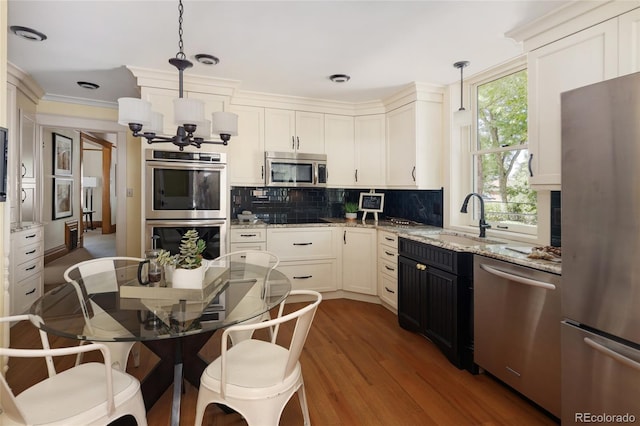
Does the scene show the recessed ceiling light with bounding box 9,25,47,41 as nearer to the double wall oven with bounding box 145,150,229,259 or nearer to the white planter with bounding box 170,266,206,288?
the double wall oven with bounding box 145,150,229,259

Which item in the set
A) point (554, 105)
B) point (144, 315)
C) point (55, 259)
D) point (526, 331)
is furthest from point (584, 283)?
point (55, 259)

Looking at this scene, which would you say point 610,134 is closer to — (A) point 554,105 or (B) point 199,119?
(A) point 554,105

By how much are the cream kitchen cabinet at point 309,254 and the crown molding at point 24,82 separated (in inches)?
111

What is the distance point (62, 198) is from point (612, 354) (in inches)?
302

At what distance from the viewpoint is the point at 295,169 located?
3994mm

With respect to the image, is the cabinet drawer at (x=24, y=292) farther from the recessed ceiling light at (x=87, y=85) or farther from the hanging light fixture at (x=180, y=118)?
the hanging light fixture at (x=180, y=118)

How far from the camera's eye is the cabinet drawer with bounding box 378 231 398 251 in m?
3.38

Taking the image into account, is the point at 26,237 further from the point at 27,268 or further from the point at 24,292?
the point at 24,292

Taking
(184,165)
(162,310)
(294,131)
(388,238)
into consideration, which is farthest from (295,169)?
(162,310)

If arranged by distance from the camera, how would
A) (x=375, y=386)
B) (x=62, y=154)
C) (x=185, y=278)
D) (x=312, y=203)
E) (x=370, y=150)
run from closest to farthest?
1. (x=185, y=278)
2. (x=375, y=386)
3. (x=370, y=150)
4. (x=312, y=203)
5. (x=62, y=154)

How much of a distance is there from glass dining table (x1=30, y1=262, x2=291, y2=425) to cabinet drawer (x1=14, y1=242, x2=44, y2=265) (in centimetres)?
153

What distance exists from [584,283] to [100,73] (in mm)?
4150

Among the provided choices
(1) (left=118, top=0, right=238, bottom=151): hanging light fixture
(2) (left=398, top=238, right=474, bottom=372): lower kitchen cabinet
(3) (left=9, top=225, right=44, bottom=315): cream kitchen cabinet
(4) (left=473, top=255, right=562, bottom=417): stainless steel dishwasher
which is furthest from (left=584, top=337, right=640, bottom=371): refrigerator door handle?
(3) (left=9, top=225, right=44, bottom=315): cream kitchen cabinet

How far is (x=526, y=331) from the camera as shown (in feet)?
6.32
